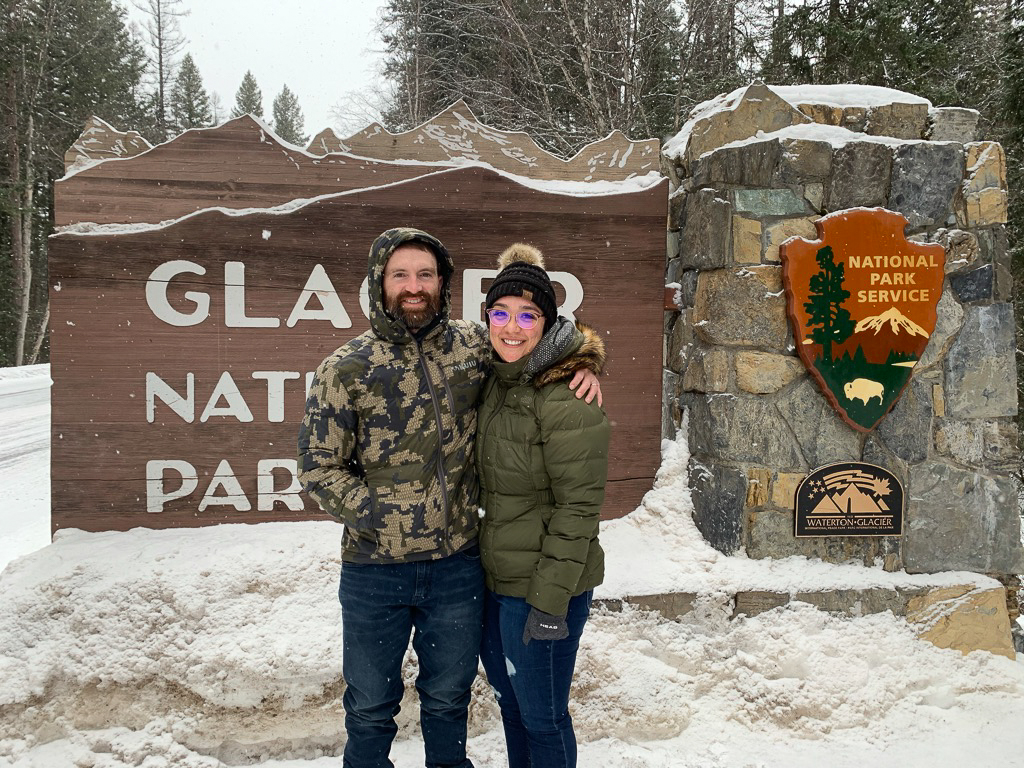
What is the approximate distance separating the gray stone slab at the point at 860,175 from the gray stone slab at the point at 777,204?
13 centimetres

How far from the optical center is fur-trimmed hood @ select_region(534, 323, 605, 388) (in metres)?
1.72

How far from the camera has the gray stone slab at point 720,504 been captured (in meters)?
2.88

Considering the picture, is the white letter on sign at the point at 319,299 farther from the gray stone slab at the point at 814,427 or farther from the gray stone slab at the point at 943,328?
the gray stone slab at the point at 943,328

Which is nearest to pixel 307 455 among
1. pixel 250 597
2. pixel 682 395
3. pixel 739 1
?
pixel 250 597

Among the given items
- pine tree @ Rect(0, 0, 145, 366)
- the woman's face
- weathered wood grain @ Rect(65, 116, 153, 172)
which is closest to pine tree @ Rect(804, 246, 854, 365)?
the woman's face

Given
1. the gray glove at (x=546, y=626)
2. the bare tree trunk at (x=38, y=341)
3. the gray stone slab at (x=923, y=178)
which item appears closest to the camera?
the gray glove at (x=546, y=626)

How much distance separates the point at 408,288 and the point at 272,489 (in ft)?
5.41

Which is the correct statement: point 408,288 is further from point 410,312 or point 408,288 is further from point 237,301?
point 237,301

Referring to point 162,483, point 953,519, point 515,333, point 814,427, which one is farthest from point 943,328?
point 162,483

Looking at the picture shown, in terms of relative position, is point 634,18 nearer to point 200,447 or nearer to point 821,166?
point 821,166

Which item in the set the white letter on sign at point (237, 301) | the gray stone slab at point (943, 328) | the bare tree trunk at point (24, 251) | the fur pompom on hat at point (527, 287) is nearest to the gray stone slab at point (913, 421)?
the gray stone slab at point (943, 328)

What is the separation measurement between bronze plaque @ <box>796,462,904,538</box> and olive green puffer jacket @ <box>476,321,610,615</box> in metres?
1.57

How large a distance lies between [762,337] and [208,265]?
2.54 metres

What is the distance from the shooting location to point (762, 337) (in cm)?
284
